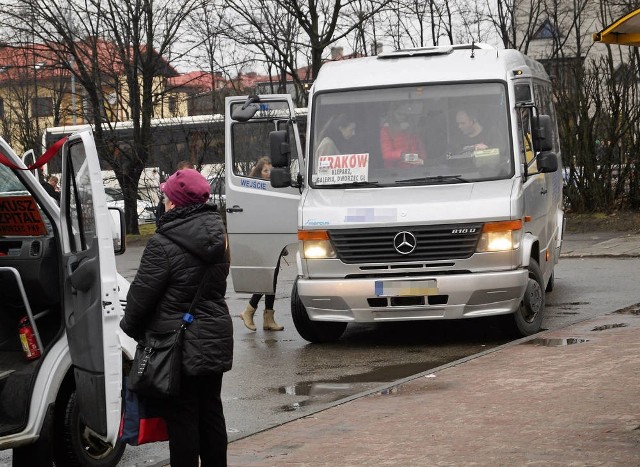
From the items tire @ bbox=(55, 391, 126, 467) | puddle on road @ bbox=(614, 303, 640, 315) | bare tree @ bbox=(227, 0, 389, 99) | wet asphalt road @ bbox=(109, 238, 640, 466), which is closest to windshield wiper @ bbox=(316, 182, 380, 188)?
wet asphalt road @ bbox=(109, 238, 640, 466)

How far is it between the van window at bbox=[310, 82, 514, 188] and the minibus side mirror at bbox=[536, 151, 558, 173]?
35cm

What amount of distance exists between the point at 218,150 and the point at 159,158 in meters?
2.60

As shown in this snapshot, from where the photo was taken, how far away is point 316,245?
1148cm

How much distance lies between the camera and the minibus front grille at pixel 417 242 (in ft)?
36.6

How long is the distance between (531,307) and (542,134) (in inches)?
66.2

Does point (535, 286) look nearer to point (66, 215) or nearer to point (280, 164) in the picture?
point (280, 164)

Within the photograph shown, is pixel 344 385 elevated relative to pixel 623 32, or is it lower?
lower

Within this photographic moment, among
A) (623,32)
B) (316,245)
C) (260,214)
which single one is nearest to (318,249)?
(316,245)

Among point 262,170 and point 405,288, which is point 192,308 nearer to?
point 405,288

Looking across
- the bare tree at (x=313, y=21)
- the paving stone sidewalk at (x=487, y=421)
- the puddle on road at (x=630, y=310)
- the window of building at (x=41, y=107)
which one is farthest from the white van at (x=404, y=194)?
the window of building at (x=41, y=107)

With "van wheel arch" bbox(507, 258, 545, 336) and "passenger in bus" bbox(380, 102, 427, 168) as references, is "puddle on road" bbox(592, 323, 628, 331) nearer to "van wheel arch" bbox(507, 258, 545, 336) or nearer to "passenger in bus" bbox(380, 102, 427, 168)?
"van wheel arch" bbox(507, 258, 545, 336)

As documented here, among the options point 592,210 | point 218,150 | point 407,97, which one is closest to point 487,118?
point 407,97

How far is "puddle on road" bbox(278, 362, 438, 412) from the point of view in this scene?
9.24 m

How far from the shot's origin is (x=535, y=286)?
39.3ft
